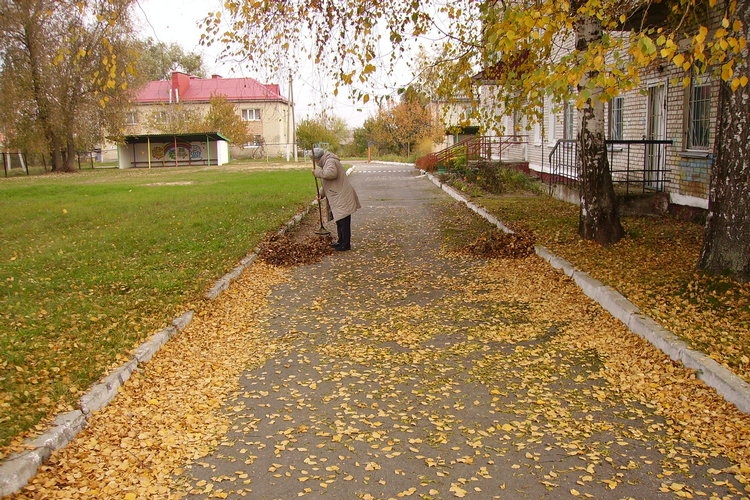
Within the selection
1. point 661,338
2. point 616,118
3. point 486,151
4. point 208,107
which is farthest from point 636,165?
point 208,107

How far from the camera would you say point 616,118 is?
52.0 feet

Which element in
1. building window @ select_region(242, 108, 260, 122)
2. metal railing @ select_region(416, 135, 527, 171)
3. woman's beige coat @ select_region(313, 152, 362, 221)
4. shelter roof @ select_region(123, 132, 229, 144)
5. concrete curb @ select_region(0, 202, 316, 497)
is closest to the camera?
concrete curb @ select_region(0, 202, 316, 497)

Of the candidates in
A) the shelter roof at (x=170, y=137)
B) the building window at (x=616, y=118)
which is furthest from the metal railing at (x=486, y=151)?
the shelter roof at (x=170, y=137)

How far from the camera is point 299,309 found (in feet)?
24.0

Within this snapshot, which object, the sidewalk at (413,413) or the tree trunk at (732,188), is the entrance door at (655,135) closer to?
the tree trunk at (732,188)

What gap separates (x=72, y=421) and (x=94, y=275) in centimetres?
486

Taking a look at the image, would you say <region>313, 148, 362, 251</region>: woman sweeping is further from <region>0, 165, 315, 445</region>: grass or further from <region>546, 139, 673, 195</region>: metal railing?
<region>546, 139, 673, 195</region>: metal railing

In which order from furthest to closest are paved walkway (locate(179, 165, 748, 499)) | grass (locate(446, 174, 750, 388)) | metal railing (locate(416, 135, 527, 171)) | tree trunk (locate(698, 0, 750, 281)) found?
1. metal railing (locate(416, 135, 527, 171))
2. tree trunk (locate(698, 0, 750, 281))
3. grass (locate(446, 174, 750, 388))
4. paved walkway (locate(179, 165, 748, 499))

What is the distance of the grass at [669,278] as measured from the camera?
5289 mm

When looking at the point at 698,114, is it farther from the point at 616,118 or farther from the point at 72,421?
the point at 72,421

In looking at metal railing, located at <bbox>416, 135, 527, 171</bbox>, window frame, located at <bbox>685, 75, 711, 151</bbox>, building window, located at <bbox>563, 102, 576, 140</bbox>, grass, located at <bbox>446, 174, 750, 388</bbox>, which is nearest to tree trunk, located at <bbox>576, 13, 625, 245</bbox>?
grass, located at <bbox>446, 174, 750, 388</bbox>

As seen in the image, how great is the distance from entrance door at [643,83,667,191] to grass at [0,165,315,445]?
7848 millimetres

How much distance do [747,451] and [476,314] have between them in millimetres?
3349

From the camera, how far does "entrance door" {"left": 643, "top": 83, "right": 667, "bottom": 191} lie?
1313 cm
